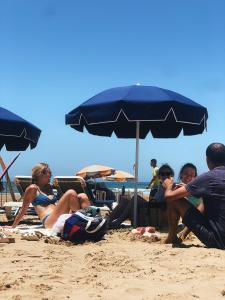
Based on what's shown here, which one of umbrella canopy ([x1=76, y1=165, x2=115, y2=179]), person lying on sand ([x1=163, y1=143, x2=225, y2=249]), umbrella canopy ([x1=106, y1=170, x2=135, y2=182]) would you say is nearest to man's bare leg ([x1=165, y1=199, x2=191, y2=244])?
→ person lying on sand ([x1=163, y1=143, x2=225, y2=249])

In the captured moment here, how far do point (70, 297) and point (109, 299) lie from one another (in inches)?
9.6

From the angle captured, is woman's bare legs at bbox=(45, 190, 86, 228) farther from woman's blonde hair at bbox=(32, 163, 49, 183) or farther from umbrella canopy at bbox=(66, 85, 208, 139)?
umbrella canopy at bbox=(66, 85, 208, 139)

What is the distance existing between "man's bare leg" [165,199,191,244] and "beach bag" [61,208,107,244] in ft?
2.61

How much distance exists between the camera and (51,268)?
12.3 ft

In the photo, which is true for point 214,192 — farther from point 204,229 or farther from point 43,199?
point 43,199

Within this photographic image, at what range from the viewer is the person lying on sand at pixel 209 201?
4398 millimetres

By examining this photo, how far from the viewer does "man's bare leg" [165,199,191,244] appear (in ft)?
15.2

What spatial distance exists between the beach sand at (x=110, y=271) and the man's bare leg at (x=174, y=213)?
0.14 metres

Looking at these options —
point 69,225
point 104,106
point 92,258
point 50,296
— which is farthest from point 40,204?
point 50,296

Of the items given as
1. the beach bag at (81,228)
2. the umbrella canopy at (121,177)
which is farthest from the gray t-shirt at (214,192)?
the umbrella canopy at (121,177)

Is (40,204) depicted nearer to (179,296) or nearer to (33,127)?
(33,127)

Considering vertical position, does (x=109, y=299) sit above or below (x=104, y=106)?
below

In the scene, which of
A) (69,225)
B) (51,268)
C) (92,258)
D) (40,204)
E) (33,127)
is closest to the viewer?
(51,268)

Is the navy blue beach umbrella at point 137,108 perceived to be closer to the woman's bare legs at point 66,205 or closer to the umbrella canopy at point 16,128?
the umbrella canopy at point 16,128
